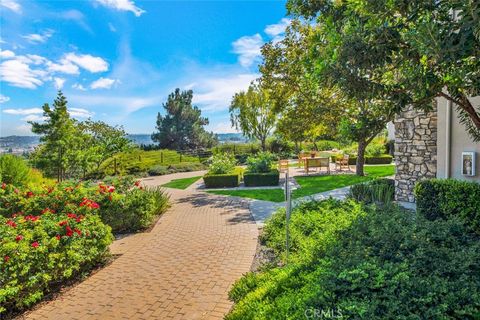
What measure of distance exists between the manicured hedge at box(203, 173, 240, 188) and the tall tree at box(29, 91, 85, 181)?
679 cm

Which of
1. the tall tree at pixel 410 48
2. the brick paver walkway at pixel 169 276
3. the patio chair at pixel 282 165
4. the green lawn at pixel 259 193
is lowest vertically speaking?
the brick paver walkway at pixel 169 276

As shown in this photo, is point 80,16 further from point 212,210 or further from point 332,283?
point 332,283

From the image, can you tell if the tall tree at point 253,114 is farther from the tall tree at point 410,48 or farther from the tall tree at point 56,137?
the tall tree at point 410,48

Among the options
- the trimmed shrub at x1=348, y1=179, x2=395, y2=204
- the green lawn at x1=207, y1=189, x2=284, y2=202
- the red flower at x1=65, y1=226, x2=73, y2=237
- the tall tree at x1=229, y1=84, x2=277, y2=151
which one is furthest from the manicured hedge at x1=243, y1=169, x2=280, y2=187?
the tall tree at x1=229, y1=84, x2=277, y2=151

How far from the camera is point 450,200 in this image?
19.7 feet

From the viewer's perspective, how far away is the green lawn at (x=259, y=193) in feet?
34.7

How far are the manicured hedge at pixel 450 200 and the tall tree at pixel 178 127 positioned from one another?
3047cm

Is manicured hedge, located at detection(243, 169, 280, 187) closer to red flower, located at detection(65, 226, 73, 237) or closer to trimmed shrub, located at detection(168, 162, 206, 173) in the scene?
trimmed shrub, located at detection(168, 162, 206, 173)

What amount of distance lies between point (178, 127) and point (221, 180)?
22.4m

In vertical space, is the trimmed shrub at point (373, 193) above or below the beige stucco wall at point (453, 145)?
below

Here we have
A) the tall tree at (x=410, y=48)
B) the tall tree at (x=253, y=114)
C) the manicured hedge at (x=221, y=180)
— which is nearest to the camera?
the tall tree at (x=410, y=48)

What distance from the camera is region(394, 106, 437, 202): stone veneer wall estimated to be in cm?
761

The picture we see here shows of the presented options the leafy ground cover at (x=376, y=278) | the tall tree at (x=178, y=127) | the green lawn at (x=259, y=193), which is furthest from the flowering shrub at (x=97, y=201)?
the tall tree at (x=178, y=127)

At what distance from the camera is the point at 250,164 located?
14.7 meters
